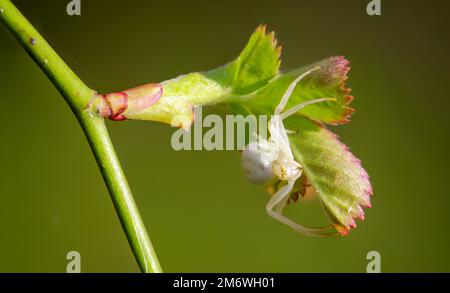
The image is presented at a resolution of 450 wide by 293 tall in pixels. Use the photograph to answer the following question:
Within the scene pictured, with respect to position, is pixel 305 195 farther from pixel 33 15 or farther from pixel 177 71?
pixel 33 15

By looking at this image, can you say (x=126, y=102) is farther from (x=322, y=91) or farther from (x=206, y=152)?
(x=206, y=152)

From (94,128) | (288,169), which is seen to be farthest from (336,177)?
(94,128)

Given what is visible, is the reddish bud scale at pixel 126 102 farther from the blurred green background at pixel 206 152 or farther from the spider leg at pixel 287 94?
the blurred green background at pixel 206 152

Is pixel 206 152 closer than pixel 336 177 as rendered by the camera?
No

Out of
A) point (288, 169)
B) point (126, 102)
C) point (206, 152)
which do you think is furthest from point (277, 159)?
point (206, 152)

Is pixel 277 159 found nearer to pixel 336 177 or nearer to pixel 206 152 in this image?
pixel 336 177

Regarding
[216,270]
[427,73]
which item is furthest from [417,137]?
[216,270]

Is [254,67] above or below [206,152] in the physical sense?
below
